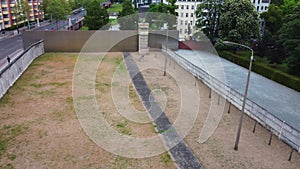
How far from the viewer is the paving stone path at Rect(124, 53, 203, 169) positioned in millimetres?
9445

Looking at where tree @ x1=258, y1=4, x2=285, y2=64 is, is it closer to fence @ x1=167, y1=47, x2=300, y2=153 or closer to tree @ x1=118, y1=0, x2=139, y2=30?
fence @ x1=167, y1=47, x2=300, y2=153

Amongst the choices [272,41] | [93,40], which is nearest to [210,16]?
[272,41]

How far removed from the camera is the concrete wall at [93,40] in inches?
1102

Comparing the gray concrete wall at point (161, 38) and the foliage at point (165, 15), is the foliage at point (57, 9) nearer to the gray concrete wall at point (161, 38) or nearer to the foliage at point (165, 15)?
the foliage at point (165, 15)

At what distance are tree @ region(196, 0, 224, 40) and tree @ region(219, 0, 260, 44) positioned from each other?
8.54 feet

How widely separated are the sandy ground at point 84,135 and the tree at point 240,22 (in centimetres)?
1226

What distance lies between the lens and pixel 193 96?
16281mm

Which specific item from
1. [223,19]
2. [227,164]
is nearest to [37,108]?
[227,164]

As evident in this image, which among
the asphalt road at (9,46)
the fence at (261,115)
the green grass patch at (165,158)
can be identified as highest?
the asphalt road at (9,46)

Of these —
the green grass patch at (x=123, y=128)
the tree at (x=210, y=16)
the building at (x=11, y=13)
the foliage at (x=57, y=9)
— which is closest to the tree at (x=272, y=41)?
the tree at (x=210, y=16)

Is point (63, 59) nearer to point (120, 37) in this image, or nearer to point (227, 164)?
point (120, 37)

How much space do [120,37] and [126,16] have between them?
38.7ft

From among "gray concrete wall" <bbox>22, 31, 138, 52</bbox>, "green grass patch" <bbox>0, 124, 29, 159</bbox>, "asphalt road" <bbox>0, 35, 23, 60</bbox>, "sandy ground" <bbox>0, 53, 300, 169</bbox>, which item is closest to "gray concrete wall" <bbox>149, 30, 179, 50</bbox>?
"gray concrete wall" <bbox>22, 31, 138, 52</bbox>

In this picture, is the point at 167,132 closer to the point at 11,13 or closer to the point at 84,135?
the point at 84,135
